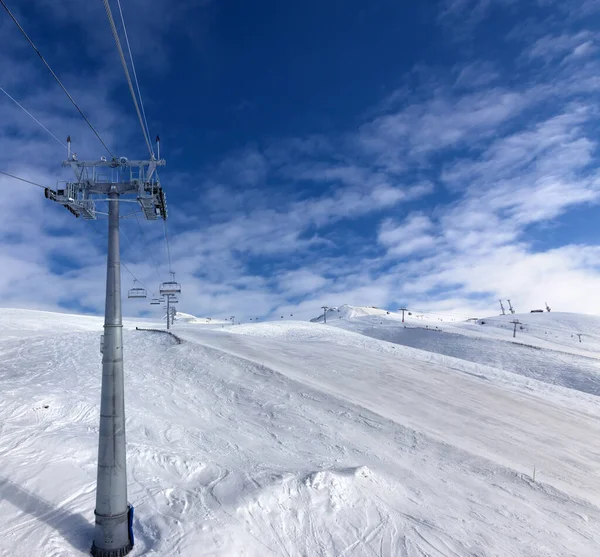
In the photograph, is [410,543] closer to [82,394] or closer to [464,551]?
[464,551]

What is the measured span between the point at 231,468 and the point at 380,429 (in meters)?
9.21

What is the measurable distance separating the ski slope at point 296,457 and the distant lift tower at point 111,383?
0.92 m

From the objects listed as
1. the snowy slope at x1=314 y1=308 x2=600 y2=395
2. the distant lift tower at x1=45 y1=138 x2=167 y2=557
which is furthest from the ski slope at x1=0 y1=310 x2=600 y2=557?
the snowy slope at x1=314 y1=308 x2=600 y2=395

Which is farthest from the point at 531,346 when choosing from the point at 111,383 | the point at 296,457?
the point at 111,383

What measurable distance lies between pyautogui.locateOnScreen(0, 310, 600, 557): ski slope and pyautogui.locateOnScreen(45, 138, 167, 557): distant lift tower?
0.92 metres

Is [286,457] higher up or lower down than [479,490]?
higher up

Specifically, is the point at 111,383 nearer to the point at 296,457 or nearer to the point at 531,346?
the point at 296,457

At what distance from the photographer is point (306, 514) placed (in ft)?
36.2

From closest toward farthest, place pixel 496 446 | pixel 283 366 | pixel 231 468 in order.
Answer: pixel 231 468, pixel 496 446, pixel 283 366

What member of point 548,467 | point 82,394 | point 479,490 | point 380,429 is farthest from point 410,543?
point 82,394

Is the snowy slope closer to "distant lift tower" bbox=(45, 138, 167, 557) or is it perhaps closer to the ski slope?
the ski slope

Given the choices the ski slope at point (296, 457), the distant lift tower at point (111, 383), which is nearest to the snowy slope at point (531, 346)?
the ski slope at point (296, 457)

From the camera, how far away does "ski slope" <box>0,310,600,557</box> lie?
10141mm

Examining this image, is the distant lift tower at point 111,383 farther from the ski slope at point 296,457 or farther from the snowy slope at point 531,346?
the snowy slope at point 531,346
